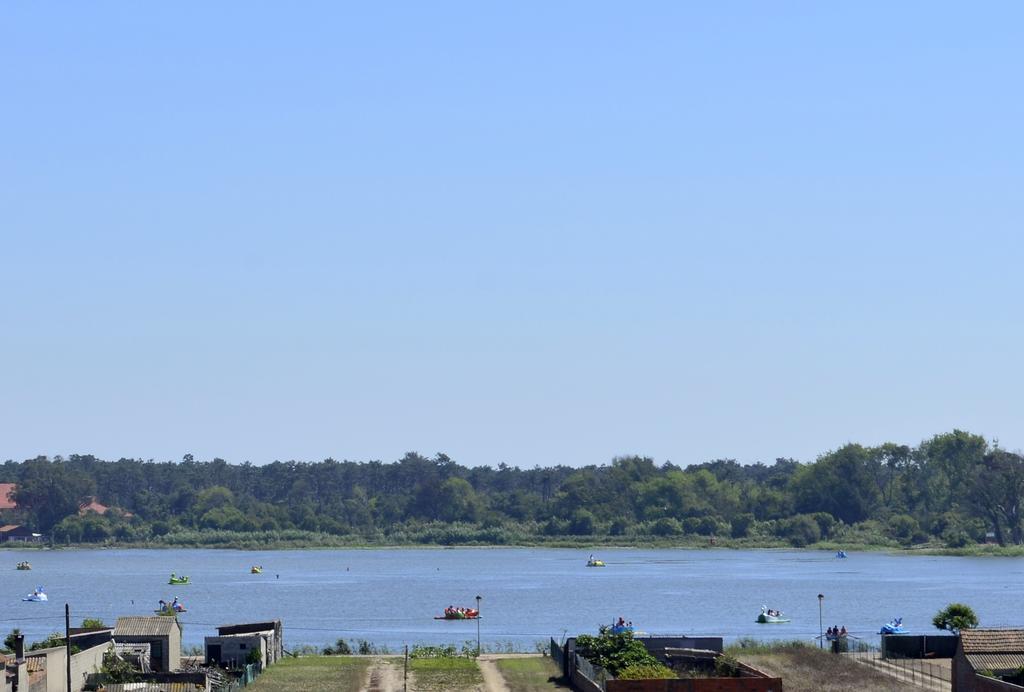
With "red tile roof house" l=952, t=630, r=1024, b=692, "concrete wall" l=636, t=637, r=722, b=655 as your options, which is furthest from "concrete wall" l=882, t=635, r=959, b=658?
"red tile roof house" l=952, t=630, r=1024, b=692

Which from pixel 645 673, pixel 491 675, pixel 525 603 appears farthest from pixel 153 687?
pixel 525 603

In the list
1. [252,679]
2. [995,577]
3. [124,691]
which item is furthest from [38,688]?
[995,577]

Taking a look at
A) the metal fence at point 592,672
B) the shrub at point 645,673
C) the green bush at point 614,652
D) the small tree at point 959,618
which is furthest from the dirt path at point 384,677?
the small tree at point 959,618

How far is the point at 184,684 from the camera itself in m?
75.7

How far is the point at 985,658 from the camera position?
235 feet

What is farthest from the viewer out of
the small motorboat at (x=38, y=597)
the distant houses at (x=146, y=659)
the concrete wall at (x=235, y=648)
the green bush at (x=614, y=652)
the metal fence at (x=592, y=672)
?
the small motorboat at (x=38, y=597)

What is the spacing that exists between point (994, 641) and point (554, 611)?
235ft

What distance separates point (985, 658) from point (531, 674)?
75.6 ft

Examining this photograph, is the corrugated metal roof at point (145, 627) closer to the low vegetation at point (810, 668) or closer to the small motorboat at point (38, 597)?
the low vegetation at point (810, 668)

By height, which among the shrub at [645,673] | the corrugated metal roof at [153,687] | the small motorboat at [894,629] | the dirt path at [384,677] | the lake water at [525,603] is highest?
the shrub at [645,673]

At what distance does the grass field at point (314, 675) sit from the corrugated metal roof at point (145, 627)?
561 cm

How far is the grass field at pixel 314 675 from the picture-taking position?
79.5 meters

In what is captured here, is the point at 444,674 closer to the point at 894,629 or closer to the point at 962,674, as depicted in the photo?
the point at 962,674

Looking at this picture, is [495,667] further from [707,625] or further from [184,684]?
[707,625]
